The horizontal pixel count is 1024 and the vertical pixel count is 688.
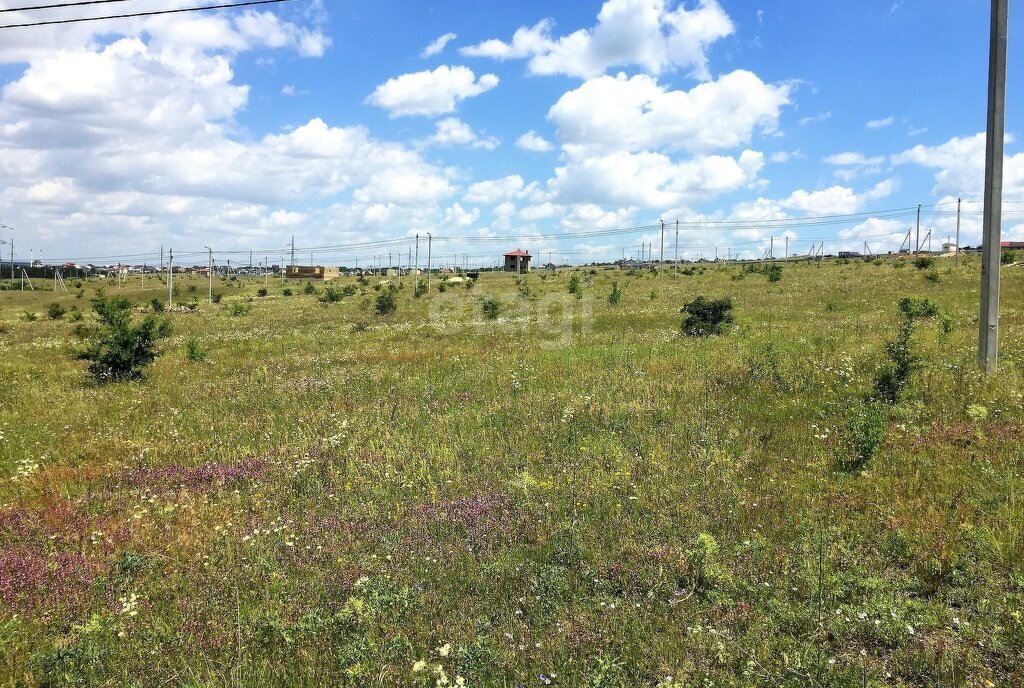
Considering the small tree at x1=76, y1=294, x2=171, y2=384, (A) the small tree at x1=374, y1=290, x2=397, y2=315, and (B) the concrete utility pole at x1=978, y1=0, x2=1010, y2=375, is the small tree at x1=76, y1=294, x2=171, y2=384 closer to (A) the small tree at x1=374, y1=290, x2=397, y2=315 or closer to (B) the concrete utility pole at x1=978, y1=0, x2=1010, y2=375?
(B) the concrete utility pole at x1=978, y1=0, x2=1010, y2=375

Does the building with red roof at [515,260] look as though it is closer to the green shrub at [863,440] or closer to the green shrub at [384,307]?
the green shrub at [384,307]

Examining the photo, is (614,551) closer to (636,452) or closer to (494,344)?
(636,452)

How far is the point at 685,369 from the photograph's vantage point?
14.9 m

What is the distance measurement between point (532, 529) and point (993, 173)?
36.6 feet

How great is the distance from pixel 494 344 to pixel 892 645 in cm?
1793

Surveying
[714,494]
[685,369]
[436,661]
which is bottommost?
[436,661]

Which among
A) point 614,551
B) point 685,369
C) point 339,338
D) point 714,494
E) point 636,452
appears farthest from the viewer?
point 339,338

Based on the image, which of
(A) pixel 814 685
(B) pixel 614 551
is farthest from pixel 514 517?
(A) pixel 814 685

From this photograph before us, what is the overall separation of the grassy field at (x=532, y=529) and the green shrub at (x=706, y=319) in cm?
578

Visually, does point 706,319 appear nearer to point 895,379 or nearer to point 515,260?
point 895,379

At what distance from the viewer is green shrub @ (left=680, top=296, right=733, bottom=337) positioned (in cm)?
2125

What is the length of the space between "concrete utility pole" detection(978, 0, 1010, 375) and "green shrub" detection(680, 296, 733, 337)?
33.1 feet

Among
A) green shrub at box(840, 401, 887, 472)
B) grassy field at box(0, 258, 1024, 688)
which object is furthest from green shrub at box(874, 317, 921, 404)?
green shrub at box(840, 401, 887, 472)

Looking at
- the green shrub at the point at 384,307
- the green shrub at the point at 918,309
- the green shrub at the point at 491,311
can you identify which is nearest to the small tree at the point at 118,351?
the green shrub at the point at 491,311
